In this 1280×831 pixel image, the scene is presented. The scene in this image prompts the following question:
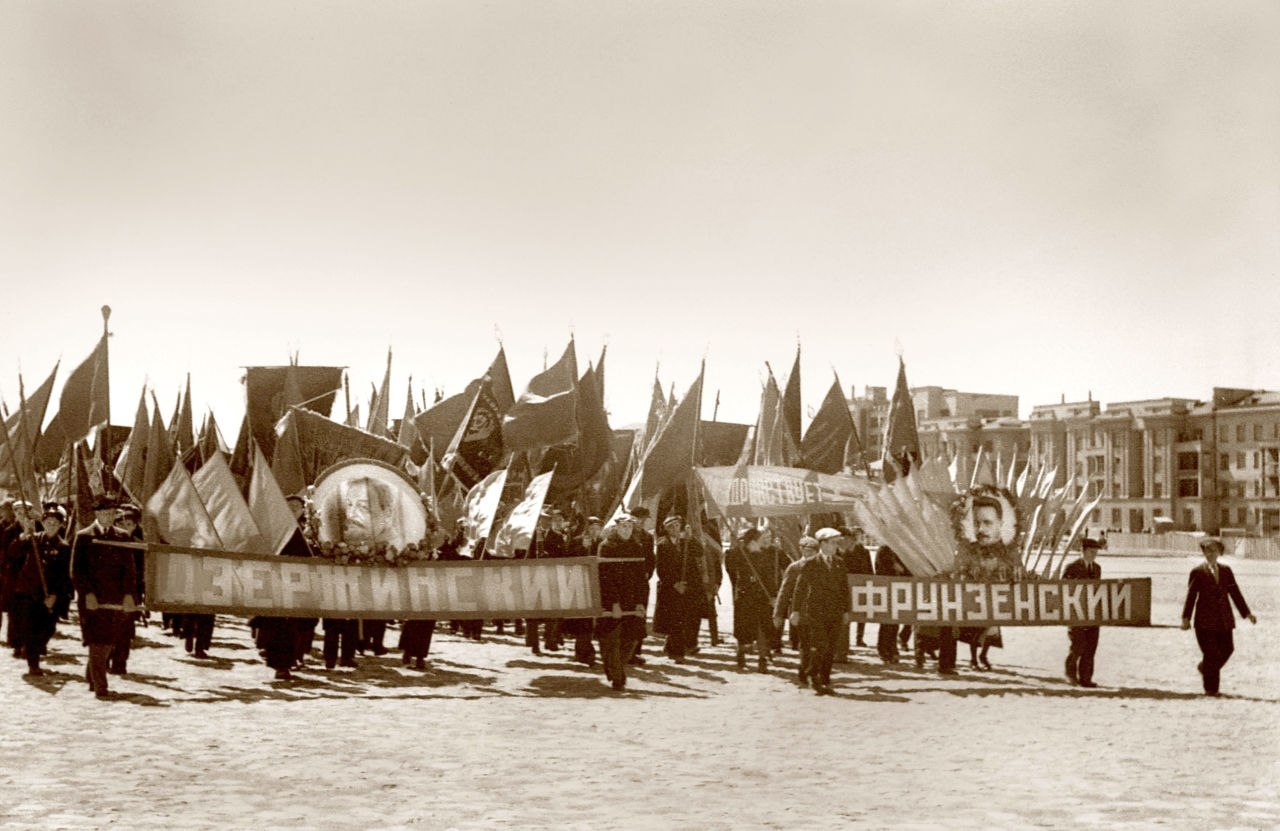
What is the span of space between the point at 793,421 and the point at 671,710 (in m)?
10.9

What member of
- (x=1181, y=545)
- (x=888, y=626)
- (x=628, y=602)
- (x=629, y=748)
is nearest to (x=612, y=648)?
(x=628, y=602)

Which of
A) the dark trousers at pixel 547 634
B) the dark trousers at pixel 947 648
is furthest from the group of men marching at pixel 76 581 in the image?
the dark trousers at pixel 947 648

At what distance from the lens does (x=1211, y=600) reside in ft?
51.1

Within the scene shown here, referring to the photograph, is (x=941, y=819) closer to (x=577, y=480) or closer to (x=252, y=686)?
(x=252, y=686)

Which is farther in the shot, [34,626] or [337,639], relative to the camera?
[337,639]

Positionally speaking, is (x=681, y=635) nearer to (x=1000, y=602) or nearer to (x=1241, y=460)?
(x=1000, y=602)

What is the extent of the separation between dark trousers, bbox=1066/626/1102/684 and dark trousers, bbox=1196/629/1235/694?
3.92 feet

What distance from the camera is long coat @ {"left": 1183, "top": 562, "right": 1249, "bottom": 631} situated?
1558 centimetres

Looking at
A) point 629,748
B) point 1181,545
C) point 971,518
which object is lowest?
point 629,748

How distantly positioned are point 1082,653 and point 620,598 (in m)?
5.01

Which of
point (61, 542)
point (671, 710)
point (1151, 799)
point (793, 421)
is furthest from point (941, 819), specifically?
point (793, 421)

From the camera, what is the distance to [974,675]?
17.3 meters

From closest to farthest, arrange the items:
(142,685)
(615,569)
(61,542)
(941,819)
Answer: (941,819), (142,685), (615,569), (61,542)

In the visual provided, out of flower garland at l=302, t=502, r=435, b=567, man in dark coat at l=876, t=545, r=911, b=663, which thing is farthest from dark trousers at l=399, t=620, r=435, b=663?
man in dark coat at l=876, t=545, r=911, b=663
